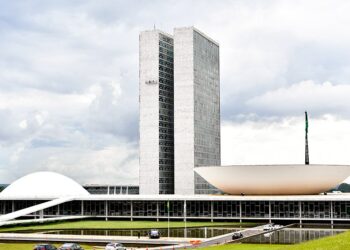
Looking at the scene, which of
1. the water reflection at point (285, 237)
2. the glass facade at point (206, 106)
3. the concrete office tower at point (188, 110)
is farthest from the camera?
the glass facade at point (206, 106)

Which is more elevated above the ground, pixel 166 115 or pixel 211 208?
pixel 166 115

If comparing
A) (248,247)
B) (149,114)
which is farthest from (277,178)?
(149,114)

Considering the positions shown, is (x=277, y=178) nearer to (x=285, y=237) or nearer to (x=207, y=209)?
(x=207, y=209)

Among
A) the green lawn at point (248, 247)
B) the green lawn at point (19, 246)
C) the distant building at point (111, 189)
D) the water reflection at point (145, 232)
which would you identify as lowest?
the green lawn at point (19, 246)

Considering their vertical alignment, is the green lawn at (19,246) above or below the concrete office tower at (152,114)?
below

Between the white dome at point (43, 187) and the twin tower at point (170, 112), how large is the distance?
18892 millimetres

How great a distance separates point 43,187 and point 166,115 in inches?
1293

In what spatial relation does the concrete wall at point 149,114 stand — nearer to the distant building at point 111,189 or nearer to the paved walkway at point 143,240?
the distant building at point 111,189

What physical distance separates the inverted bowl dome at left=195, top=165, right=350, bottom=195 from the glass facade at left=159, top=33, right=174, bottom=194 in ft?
129

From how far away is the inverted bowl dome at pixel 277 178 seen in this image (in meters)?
86.4

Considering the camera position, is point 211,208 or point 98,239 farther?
point 211,208

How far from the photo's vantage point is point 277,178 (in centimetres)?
8694

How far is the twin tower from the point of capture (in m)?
129

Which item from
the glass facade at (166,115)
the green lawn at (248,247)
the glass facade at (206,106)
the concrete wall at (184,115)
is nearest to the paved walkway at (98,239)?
the green lawn at (248,247)
